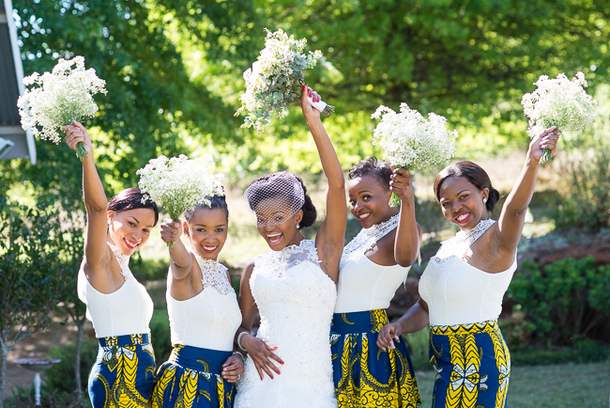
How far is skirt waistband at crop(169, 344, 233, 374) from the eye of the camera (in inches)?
155

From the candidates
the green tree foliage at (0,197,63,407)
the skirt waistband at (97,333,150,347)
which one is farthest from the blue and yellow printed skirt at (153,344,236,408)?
the green tree foliage at (0,197,63,407)

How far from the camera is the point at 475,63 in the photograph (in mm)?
15195

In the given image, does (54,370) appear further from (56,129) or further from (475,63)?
(475,63)

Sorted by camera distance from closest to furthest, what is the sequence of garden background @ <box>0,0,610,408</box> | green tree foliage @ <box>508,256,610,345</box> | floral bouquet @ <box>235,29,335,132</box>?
floral bouquet @ <box>235,29,335,132</box>
garden background @ <box>0,0,610,408</box>
green tree foliage @ <box>508,256,610,345</box>

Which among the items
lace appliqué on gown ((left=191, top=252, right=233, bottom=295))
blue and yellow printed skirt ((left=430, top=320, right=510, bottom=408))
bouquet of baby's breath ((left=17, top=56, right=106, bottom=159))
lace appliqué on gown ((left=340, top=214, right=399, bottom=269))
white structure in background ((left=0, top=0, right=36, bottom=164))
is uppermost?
white structure in background ((left=0, top=0, right=36, bottom=164))

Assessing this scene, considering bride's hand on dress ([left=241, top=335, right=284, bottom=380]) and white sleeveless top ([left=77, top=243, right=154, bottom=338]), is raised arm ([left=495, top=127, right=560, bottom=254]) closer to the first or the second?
bride's hand on dress ([left=241, top=335, right=284, bottom=380])

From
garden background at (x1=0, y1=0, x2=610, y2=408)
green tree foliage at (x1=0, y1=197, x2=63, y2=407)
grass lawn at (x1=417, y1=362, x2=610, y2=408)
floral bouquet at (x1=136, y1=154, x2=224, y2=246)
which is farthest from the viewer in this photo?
garden background at (x1=0, y1=0, x2=610, y2=408)

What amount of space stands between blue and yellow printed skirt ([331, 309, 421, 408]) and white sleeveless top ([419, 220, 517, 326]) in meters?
0.34

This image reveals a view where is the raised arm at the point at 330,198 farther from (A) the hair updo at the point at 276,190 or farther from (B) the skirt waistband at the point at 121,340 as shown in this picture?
(B) the skirt waistband at the point at 121,340

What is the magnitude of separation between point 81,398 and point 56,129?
4366 millimetres

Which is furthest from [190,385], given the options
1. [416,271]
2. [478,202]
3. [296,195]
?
[416,271]

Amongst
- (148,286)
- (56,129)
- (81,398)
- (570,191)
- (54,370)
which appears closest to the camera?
(56,129)

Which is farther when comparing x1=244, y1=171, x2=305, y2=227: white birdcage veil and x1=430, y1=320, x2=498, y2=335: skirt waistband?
x1=244, y1=171, x2=305, y2=227: white birdcage veil

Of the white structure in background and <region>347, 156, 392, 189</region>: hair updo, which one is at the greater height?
the white structure in background
